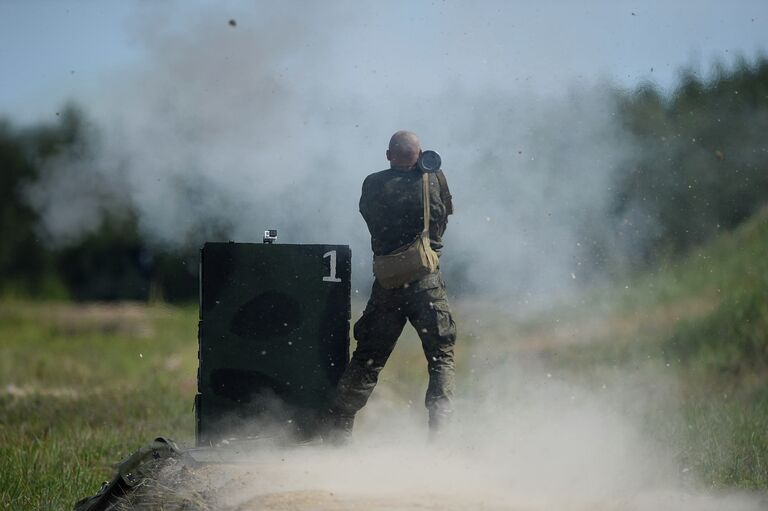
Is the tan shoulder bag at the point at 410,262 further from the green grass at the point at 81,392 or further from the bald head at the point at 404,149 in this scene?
the green grass at the point at 81,392

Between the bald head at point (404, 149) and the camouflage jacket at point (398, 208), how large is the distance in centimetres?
5

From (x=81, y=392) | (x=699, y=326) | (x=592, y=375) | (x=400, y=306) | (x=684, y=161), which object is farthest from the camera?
(x=81, y=392)

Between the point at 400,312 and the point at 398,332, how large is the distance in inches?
5.6

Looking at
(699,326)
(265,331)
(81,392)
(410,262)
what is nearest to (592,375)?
(699,326)

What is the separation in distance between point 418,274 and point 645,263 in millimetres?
5900

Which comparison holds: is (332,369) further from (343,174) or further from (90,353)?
(90,353)

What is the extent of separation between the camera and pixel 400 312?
7445 millimetres

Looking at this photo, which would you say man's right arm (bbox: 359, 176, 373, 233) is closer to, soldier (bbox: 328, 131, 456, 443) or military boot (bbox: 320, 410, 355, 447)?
soldier (bbox: 328, 131, 456, 443)

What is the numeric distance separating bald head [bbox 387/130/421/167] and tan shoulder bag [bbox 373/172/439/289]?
149mm

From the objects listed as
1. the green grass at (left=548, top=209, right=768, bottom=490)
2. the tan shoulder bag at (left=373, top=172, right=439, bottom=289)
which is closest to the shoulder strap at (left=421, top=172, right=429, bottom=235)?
the tan shoulder bag at (left=373, top=172, right=439, bottom=289)

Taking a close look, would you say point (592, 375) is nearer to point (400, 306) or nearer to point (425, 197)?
point (400, 306)

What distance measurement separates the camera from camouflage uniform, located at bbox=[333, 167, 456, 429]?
289 inches

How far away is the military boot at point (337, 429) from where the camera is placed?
743 centimetres

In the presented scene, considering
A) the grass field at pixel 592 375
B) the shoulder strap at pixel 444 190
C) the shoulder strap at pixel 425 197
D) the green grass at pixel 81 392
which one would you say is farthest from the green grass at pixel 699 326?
the green grass at pixel 81 392
